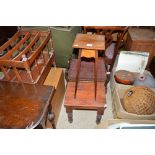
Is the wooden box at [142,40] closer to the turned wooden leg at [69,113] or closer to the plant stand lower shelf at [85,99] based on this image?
the plant stand lower shelf at [85,99]

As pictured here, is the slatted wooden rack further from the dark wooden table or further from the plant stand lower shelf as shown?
the plant stand lower shelf

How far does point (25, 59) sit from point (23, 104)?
367 mm

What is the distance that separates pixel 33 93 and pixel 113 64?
51.0 inches

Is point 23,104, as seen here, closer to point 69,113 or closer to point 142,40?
point 69,113

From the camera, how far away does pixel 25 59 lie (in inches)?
50.1

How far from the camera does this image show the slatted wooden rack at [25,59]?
131 centimetres

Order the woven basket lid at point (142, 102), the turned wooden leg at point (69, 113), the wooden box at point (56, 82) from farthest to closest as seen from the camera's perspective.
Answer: the wooden box at point (56, 82) → the turned wooden leg at point (69, 113) → the woven basket lid at point (142, 102)

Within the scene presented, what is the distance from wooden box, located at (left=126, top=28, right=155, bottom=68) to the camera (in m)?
2.15

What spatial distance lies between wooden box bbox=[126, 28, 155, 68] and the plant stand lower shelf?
876 millimetres

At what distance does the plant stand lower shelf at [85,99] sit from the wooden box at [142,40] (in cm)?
88

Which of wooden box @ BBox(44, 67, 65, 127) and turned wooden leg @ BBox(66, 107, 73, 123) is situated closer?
turned wooden leg @ BBox(66, 107, 73, 123)

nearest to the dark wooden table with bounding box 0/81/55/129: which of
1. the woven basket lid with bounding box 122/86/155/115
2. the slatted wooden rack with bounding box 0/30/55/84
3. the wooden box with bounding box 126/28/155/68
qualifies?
the slatted wooden rack with bounding box 0/30/55/84

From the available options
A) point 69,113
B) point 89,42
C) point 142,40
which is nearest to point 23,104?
point 69,113

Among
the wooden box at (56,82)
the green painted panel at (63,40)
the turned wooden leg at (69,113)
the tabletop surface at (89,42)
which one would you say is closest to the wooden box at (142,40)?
the green painted panel at (63,40)
